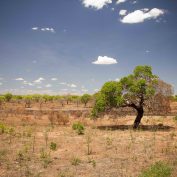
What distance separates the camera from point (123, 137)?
20.8 metres

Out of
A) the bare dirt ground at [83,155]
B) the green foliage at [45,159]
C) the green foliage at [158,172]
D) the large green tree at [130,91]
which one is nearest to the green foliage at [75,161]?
the bare dirt ground at [83,155]

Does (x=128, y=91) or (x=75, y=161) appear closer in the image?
(x=75, y=161)

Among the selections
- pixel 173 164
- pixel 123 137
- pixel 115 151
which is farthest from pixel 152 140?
pixel 173 164

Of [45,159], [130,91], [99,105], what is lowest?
[45,159]

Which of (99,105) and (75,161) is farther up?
(99,105)

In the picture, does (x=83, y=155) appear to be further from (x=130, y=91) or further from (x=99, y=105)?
(x=130, y=91)

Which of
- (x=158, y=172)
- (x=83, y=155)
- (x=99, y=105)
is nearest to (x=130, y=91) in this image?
(x=99, y=105)

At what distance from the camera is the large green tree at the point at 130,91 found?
25.7 meters

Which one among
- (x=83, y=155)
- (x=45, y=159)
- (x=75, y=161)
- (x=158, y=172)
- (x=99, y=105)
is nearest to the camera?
(x=158, y=172)

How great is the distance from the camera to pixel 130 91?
26.1 m

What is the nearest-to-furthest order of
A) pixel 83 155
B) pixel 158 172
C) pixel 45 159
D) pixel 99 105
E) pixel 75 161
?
pixel 158 172, pixel 75 161, pixel 45 159, pixel 83 155, pixel 99 105

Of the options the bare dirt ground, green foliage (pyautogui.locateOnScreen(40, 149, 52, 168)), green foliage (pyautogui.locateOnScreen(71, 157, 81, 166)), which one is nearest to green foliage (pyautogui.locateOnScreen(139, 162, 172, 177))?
the bare dirt ground

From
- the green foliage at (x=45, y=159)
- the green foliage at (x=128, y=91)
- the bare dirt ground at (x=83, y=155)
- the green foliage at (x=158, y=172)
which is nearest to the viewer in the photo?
the green foliage at (x=158, y=172)

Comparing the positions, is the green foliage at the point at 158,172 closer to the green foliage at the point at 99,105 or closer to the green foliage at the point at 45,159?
the green foliage at the point at 45,159
